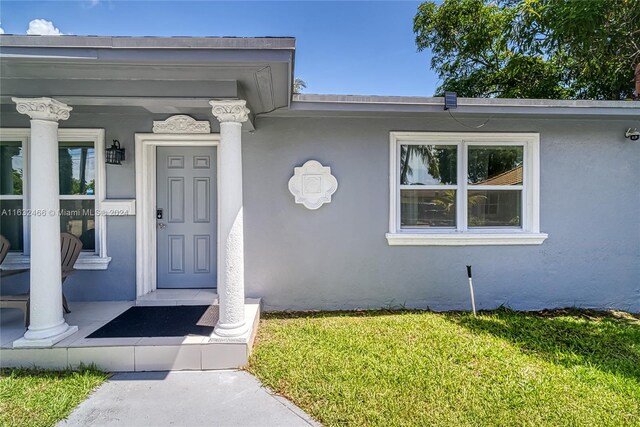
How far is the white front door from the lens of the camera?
4.23 m

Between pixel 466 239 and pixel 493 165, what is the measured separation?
117cm

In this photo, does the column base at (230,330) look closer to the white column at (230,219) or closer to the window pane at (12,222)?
the white column at (230,219)

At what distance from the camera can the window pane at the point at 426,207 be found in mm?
4367

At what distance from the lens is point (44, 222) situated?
9.16ft

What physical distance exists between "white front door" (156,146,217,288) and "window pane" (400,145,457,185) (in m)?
2.73

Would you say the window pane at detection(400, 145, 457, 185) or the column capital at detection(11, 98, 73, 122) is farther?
the window pane at detection(400, 145, 457, 185)

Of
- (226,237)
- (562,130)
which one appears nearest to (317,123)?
(226,237)

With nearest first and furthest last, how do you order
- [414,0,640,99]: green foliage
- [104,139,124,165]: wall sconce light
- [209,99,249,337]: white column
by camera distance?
[209,99,249,337]: white column → [104,139,124,165]: wall sconce light → [414,0,640,99]: green foliage

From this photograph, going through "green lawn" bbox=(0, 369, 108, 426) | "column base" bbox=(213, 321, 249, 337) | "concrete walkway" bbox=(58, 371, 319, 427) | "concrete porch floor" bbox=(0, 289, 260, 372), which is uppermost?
"column base" bbox=(213, 321, 249, 337)

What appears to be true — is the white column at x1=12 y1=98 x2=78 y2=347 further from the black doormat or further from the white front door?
the white front door

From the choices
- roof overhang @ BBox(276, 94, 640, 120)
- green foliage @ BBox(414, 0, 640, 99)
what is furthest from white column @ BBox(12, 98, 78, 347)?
green foliage @ BBox(414, 0, 640, 99)

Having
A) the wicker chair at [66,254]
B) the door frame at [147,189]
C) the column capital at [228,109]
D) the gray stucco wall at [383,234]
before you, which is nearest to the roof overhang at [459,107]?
the gray stucco wall at [383,234]

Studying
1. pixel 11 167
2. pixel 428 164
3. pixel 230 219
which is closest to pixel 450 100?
pixel 428 164

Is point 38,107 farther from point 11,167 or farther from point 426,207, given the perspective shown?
point 426,207
